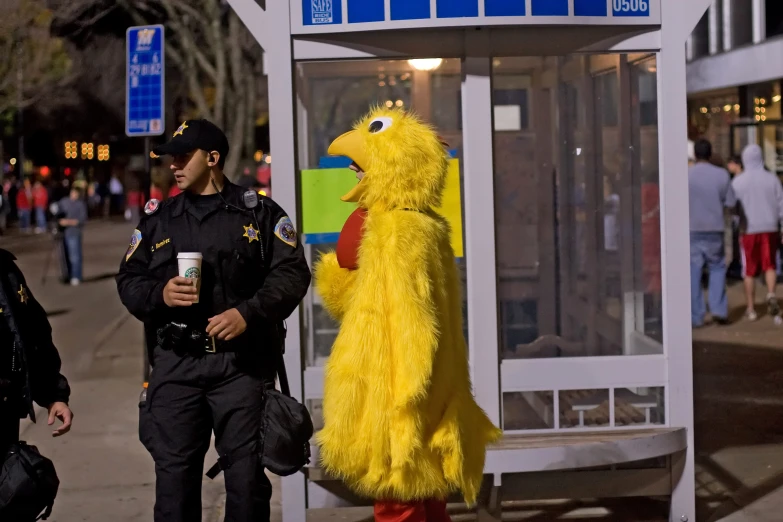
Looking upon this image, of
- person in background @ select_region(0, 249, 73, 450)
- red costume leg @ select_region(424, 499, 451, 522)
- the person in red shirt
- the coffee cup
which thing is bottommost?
red costume leg @ select_region(424, 499, 451, 522)

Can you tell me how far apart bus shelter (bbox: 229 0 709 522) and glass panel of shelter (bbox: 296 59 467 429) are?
2cm

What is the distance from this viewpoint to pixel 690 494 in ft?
19.5

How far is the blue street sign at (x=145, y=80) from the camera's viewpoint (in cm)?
1122

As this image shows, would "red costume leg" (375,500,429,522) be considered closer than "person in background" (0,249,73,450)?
No

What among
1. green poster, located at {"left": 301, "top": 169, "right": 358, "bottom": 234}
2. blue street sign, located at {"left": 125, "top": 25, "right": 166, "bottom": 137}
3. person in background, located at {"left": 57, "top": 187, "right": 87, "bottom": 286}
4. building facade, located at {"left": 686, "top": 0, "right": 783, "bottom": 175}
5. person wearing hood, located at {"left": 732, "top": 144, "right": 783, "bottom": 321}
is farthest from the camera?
building facade, located at {"left": 686, "top": 0, "right": 783, "bottom": 175}

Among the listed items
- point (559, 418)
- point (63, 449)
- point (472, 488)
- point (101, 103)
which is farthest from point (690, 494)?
point (101, 103)

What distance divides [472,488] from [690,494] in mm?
1690

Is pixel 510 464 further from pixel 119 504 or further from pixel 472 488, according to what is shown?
pixel 119 504

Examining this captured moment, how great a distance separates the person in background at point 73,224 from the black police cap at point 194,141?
16.4m

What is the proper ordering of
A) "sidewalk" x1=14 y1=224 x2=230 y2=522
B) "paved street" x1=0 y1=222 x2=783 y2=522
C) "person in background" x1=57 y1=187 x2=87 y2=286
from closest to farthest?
1. "paved street" x1=0 y1=222 x2=783 y2=522
2. "sidewalk" x1=14 y1=224 x2=230 y2=522
3. "person in background" x1=57 y1=187 x2=87 y2=286

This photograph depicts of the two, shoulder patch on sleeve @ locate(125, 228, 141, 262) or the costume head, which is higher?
the costume head

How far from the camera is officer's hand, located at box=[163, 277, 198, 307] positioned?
13.6ft

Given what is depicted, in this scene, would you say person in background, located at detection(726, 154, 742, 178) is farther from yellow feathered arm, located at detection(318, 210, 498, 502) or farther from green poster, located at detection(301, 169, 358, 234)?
yellow feathered arm, located at detection(318, 210, 498, 502)

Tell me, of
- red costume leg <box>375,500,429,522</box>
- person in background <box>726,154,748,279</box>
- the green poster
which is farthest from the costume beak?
person in background <box>726,154,748,279</box>
